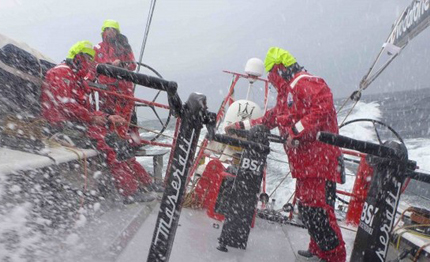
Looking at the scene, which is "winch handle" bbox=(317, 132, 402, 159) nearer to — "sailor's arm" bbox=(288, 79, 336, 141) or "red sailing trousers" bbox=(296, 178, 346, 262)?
"sailor's arm" bbox=(288, 79, 336, 141)

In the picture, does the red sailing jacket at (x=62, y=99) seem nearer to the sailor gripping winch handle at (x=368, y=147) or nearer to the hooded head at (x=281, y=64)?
the hooded head at (x=281, y=64)

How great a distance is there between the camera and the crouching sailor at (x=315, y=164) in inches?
113

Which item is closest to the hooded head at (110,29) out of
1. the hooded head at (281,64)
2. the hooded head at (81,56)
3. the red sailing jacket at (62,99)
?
the hooded head at (81,56)

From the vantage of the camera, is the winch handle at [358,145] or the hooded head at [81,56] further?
the hooded head at [81,56]

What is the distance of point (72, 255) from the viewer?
2.18 m

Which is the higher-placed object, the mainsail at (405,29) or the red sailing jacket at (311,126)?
the mainsail at (405,29)

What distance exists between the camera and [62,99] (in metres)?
3.94

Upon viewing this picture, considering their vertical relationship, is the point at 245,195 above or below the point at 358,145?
below

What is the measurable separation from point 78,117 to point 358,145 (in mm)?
3136

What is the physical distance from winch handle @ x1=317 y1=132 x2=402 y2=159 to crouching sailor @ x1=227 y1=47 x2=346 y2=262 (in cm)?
149

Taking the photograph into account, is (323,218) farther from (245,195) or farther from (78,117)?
(78,117)

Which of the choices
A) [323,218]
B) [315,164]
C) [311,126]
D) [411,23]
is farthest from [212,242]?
[411,23]

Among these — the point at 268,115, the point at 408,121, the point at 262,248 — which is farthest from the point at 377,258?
the point at 408,121

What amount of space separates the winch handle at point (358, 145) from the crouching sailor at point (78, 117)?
110 inches
